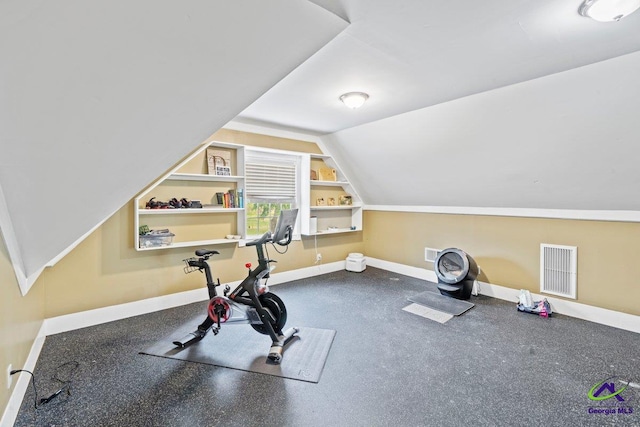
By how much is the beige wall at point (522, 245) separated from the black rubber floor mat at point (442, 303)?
0.67m

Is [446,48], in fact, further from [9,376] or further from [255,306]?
[9,376]

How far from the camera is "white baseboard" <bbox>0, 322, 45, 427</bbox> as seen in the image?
5.21 ft

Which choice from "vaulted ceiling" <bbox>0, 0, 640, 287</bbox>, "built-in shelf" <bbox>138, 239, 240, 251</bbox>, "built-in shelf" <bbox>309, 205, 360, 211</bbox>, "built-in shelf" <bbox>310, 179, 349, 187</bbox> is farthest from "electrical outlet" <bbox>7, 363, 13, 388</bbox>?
"built-in shelf" <bbox>310, 179, 349, 187</bbox>

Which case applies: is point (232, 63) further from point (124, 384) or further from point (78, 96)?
point (124, 384)

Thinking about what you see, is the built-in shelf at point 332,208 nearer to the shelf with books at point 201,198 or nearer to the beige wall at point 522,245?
the beige wall at point 522,245

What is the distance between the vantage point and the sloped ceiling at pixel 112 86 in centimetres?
94

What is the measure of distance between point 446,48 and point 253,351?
2809mm

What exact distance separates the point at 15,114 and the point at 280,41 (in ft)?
3.85

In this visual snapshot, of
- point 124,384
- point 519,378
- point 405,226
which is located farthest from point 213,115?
point 405,226

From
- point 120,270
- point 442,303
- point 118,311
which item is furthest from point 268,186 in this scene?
point 442,303

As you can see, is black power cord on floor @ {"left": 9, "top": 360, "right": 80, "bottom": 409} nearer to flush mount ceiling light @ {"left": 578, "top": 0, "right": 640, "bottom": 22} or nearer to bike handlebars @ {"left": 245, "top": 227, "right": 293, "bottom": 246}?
bike handlebars @ {"left": 245, "top": 227, "right": 293, "bottom": 246}

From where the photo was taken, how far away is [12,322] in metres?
1.77

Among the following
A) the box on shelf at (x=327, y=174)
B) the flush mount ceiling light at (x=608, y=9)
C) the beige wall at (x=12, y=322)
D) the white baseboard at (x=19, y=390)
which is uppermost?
the flush mount ceiling light at (x=608, y=9)

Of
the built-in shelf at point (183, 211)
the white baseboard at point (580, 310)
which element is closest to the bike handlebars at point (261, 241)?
the built-in shelf at point (183, 211)
